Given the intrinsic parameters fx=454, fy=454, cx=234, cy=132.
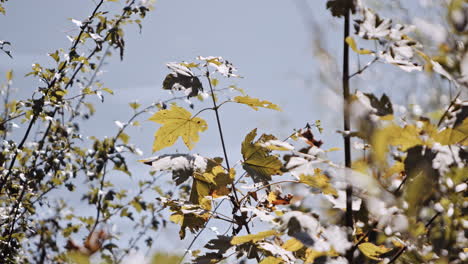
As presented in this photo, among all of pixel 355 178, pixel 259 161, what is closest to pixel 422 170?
pixel 355 178

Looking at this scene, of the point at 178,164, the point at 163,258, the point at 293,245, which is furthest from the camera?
the point at 178,164

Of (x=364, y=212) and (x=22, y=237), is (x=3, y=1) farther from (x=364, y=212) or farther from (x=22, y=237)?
(x=364, y=212)

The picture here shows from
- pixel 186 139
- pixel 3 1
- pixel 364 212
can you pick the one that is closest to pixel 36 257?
pixel 3 1

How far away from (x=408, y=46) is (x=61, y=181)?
11.7ft

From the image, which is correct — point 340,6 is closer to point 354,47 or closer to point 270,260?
point 354,47

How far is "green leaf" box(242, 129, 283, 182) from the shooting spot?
56.8 inches

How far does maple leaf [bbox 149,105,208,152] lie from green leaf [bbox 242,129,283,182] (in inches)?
9.2

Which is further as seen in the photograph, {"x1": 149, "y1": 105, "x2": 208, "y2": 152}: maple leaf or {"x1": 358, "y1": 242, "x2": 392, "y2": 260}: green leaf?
{"x1": 149, "y1": 105, "x2": 208, "y2": 152}: maple leaf

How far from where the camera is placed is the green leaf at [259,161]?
1.44m

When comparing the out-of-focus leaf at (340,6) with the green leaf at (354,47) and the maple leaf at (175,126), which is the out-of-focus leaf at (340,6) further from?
the maple leaf at (175,126)

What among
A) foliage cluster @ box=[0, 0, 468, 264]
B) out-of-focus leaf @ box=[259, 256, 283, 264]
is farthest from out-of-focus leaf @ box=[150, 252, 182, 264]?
out-of-focus leaf @ box=[259, 256, 283, 264]

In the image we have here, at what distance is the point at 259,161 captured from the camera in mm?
1461

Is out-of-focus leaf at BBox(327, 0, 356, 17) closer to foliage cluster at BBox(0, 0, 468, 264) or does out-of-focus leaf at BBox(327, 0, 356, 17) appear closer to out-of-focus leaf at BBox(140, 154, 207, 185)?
foliage cluster at BBox(0, 0, 468, 264)

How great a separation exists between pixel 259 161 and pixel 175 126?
0.34 m
